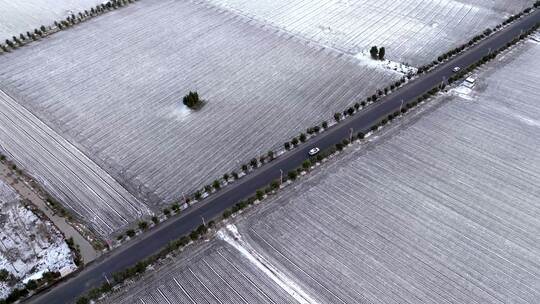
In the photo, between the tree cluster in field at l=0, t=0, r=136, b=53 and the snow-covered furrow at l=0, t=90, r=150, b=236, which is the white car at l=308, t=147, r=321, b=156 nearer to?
the snow-covered furrow at l=0, t=90, r=150, b=236

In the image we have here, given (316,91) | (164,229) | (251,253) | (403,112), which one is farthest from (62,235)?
(403,112)

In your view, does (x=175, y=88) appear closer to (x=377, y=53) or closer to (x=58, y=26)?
(x=377, y=53)

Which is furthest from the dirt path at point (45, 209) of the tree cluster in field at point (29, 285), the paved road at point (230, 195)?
the tree cluster in field at point (29, 285)

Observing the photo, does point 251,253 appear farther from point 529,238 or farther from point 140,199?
point 529,238

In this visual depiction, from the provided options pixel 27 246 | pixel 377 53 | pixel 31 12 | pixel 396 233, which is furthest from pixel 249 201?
pixel 31 12

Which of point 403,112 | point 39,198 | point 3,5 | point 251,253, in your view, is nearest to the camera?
point 251,253

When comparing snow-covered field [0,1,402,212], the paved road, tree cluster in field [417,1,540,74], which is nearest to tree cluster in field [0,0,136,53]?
snow-covered field [0,1,402,212]

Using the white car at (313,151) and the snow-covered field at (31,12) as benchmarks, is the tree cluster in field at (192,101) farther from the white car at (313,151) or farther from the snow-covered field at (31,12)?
the snow-covered field at (31,12)
